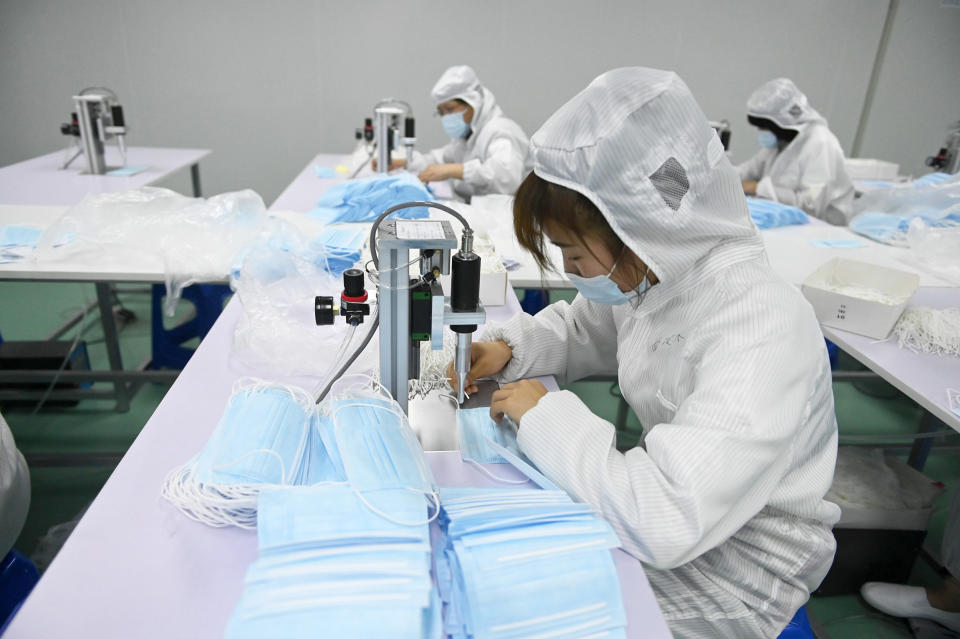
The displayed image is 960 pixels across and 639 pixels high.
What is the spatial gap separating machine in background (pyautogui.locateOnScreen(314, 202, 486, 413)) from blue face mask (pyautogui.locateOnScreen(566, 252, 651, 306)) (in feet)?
0.65

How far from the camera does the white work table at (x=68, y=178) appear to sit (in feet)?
8.67

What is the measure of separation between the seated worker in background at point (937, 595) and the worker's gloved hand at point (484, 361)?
1406mm

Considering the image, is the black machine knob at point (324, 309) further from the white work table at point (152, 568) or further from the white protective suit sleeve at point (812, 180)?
the white protective suit sleeve at point (812, 180)

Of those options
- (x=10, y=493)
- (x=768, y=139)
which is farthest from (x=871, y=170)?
(x=10, y=493)

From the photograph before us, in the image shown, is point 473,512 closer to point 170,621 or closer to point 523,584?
point 523,584

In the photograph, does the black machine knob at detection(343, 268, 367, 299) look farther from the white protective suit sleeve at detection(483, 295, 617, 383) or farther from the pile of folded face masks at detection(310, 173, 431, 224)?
the pile of folded face masks at detection(310, 173, 431, 224)

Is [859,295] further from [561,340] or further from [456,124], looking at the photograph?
[456,124]

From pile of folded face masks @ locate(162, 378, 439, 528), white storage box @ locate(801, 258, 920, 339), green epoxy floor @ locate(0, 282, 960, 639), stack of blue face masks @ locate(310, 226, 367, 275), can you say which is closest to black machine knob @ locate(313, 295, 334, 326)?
pile of folded face masks @ locate(162, 378, 439, 528)

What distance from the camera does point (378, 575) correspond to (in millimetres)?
663

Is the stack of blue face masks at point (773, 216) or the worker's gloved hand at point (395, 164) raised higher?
the worker's gloved hand at point (395, 164)

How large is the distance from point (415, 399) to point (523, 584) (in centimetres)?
56

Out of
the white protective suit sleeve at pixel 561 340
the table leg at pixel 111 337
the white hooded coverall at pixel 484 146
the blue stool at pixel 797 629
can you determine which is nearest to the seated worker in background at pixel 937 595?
the blue stool at pixel 797 629

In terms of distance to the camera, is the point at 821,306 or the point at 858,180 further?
the point at 858,180

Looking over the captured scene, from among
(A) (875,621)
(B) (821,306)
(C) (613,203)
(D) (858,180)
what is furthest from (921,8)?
(C) (613,203)
